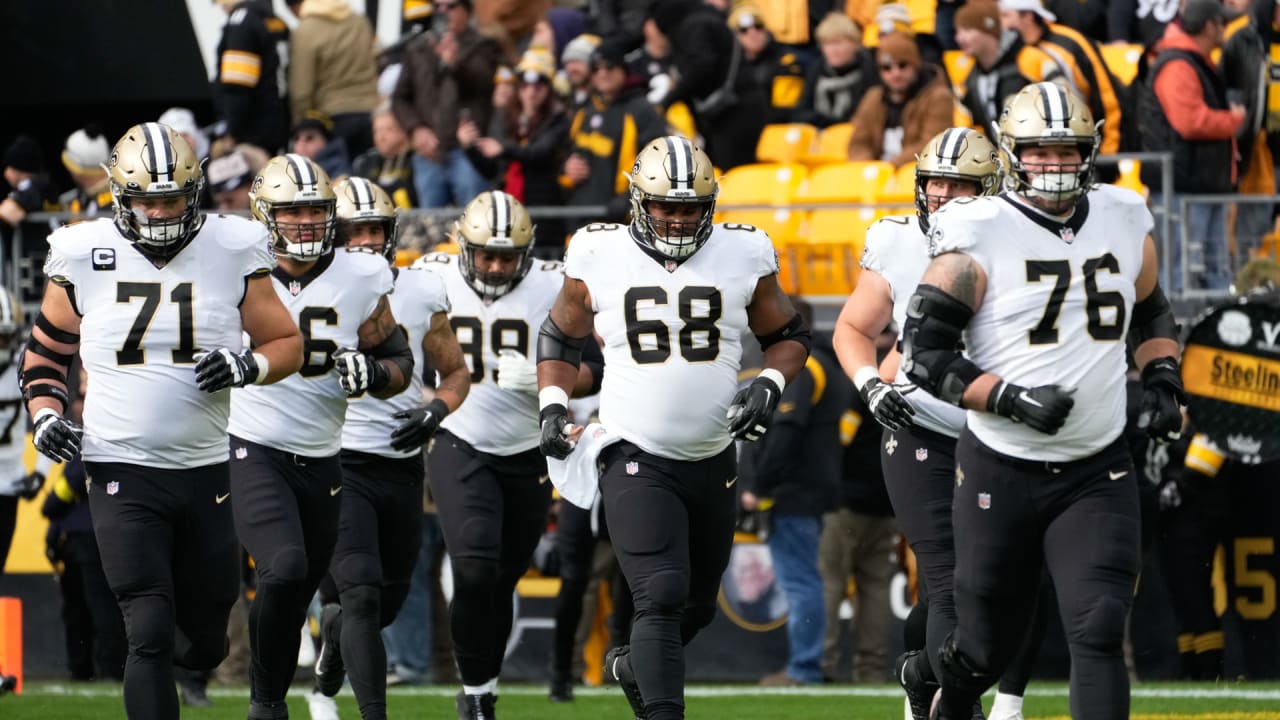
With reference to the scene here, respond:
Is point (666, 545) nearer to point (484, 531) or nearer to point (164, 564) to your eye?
point (164, 564)

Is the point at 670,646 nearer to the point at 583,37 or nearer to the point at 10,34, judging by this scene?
the point at 583,37

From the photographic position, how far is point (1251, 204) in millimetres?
11234

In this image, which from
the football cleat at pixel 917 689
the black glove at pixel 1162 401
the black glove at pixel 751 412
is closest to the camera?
the black glove at pixel 1162 401

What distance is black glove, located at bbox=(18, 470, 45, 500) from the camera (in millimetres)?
10281

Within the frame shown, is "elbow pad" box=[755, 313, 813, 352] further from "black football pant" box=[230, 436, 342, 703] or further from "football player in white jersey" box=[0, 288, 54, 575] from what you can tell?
"football player in white jersey" box=[0, 288, 54, 575]

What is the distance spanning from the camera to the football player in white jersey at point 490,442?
27.7 ft

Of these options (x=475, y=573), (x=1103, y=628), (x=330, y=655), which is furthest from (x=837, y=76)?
(x=1103, y=628)

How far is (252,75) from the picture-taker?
45.7 ft

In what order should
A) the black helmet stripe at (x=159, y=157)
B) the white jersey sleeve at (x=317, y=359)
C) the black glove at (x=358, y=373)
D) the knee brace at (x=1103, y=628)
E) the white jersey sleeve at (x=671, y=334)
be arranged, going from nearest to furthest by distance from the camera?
the knee brace at (x=1103, y=628)
the black helmet stripe at (x=159, y=157)
the white jersey sleeve at (x=671, y=334)
the black glove at (x=358, y=373)
the white jersey sleeve at (x=317, y=359)

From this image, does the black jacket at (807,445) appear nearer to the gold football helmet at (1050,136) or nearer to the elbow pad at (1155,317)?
the elbow pad at (1155,317)

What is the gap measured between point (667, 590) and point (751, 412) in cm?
63

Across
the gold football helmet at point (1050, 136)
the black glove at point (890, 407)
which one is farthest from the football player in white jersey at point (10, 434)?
the gold football helmet at point (1050, 136)

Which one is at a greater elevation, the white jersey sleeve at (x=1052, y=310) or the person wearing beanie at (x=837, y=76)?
the person wearing beanie at (x=837, y=76)

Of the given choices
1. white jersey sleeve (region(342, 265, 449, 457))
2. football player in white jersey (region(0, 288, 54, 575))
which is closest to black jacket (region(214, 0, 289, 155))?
football player in white jersey (region(0, 288, 54, 575))
